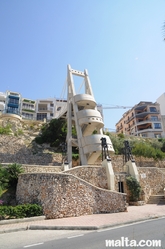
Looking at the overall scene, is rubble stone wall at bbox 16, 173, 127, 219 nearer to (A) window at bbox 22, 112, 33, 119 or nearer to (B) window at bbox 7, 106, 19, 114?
(B) window at bbox 7, 106, 19, 114

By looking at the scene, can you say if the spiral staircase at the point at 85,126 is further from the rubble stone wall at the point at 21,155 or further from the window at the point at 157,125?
the window at the point at 157,125

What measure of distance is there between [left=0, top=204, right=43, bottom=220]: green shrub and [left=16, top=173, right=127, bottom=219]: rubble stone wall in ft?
2.08

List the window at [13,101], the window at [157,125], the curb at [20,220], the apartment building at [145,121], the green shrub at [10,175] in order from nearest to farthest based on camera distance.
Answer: the curb at [20,220]
the green shrub at [10,175]
the apartment building at [145,121]
the window at [157,125]
the window at [13,101]

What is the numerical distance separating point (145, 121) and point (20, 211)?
54601 mm

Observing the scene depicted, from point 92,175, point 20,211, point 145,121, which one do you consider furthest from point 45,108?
point 20,211

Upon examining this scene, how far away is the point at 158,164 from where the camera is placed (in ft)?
101

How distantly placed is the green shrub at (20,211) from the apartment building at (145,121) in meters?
51.9

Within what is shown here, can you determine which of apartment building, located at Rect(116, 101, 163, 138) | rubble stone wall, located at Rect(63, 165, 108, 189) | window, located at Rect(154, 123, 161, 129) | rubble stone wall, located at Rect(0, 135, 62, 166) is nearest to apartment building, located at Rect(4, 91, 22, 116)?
rubble stone wall, located at Rect(0, 135, 62, 166)

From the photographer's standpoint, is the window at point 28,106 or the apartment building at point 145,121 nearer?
the apartment building at point 145,121

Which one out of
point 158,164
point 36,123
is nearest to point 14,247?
point 158,164

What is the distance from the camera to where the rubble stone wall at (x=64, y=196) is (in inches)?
476

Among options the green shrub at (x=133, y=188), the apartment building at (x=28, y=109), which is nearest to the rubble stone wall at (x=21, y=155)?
the green shrub at (x=133, y=188)

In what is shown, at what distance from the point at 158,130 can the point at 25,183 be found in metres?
52.4

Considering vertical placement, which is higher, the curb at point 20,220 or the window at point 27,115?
the window at point 27,115
